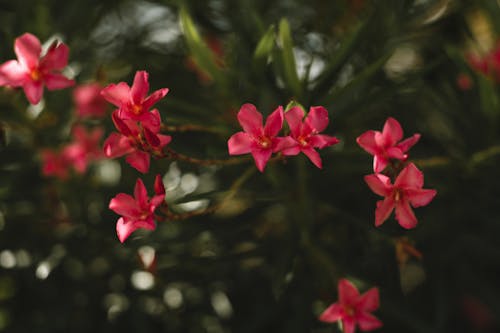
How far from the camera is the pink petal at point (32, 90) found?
86 centimetres

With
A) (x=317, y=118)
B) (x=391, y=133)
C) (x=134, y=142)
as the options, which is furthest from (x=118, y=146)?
(x=391, y=133)

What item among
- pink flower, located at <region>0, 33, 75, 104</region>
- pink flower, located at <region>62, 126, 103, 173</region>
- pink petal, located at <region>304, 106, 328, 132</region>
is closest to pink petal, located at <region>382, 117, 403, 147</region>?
pink petal, located at <region>304, 106, 328, 132</region>

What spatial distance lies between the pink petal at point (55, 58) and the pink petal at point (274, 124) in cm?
35

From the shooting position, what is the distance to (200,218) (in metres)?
1.17

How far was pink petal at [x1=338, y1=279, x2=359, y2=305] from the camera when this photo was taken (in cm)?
87

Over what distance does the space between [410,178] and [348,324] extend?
25cm

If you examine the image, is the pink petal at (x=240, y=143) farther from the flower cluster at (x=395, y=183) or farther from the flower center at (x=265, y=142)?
the flower cluster at (x=395, y=183)

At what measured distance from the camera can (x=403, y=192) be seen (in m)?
0.77

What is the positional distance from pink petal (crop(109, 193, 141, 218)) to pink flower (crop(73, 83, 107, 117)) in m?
0.62

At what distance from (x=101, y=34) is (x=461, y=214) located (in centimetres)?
107

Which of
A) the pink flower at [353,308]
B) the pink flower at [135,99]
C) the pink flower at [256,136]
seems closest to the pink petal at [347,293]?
the pink flower at [353,308]

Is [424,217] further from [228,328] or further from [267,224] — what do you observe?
[228,328]

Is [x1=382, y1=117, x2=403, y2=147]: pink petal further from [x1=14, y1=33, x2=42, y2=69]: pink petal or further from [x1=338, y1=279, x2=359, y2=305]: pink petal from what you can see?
[x1=14, y1=33, x2=42, y2=69]: pink petal

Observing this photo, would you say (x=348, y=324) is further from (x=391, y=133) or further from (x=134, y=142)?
(x=134, y=142)
